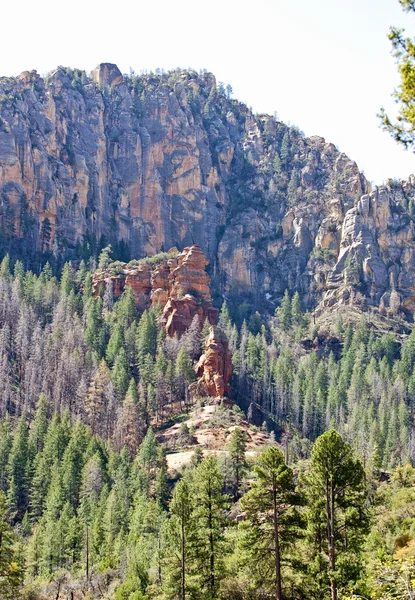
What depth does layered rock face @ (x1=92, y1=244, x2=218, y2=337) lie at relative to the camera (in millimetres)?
127188

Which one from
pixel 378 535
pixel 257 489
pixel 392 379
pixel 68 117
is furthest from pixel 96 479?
pixel 68 117

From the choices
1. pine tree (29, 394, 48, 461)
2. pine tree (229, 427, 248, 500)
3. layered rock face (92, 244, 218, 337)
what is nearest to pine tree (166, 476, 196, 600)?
pine tree (229, 427, 248, 500)

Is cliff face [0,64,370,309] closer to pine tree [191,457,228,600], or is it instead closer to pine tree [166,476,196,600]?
pine tree [166,476,196,600]

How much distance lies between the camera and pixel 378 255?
174 metres

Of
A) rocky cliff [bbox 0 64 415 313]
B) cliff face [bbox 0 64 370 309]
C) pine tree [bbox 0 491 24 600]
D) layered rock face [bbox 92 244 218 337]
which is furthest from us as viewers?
cliff face [bbox 0 64 370 309]

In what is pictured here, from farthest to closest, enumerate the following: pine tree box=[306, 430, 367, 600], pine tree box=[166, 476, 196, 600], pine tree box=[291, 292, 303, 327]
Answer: pine tree box=[291, 292, 303, 327]
pine tree box=[166, 476, 196, 600]
pine tree box=[306, 430, 367, 600]

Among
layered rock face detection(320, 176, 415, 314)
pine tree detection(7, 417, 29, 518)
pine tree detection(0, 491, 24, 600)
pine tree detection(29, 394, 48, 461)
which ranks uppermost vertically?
layered rock face detection(320, 176, 415, 314)

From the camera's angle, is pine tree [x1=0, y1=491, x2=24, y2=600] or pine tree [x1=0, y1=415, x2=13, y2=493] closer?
pine tree [x1=0, y1=491, x2=24, y2=600]

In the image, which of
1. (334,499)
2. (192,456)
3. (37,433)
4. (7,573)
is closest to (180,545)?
(7,573)

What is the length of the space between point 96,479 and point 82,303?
54525 mm

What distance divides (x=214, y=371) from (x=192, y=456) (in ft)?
91.3

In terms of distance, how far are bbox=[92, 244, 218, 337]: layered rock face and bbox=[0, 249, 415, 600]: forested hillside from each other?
10.1 feet

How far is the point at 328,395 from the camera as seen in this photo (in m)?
119

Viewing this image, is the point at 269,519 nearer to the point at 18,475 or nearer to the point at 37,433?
the point at 18,475
